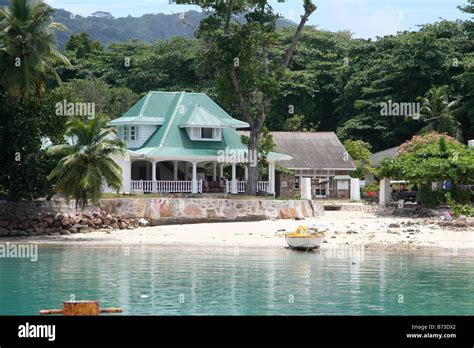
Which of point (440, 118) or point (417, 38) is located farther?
point (417, 38)

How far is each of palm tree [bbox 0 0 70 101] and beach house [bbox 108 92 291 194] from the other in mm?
10909

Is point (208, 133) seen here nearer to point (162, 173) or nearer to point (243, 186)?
point (243, 186)

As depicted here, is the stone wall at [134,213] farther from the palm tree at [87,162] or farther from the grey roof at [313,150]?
the grey roof at [313,150]

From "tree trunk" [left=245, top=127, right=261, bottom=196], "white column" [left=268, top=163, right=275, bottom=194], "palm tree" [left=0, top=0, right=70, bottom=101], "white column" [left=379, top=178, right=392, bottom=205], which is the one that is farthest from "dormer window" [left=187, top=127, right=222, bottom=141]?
"palm tree" [left=0, top=0, right=70, bottom=101]

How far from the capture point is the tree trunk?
2126 inches

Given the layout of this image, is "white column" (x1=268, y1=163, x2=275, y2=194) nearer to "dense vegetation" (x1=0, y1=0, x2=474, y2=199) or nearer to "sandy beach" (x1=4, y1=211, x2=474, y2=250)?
"dense vegetation" (x1=0, y1=0, x2=474, y2=199)

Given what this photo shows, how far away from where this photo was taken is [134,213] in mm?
47812

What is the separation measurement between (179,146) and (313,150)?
1568 cm

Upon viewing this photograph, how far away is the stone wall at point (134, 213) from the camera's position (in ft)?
148

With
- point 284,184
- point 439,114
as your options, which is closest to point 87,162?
point 284,184
